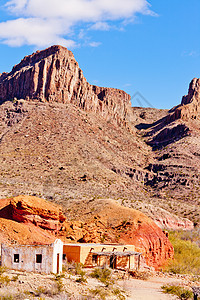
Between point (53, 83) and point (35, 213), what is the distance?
6746 cm

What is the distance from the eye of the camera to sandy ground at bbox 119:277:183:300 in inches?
1257

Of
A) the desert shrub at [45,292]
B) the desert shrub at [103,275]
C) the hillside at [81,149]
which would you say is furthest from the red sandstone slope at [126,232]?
the desert shrub at [45,292]

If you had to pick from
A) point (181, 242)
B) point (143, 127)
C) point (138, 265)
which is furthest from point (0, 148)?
point (143, 127)

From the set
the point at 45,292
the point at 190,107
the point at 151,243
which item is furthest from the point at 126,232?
the point at 190,107

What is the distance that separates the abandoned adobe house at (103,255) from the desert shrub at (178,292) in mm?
5059

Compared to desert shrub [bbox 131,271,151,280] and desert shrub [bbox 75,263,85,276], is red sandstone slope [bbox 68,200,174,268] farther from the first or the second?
desert shrub [bbox 75,263,85,276]

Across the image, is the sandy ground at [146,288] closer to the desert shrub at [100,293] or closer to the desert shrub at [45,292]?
the desert shrub at [100,293]

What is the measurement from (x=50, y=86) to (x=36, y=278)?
8088 cm

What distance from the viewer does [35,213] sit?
41.1m

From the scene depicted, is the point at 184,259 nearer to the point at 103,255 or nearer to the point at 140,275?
the point at 140,275

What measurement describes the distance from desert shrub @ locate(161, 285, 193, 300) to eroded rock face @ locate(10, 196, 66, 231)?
1194cm

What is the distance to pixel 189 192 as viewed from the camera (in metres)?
87.4

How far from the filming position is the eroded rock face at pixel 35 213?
40.3 metres

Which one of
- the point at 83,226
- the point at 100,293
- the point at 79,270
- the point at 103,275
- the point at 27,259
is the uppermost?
the point at 83,226
